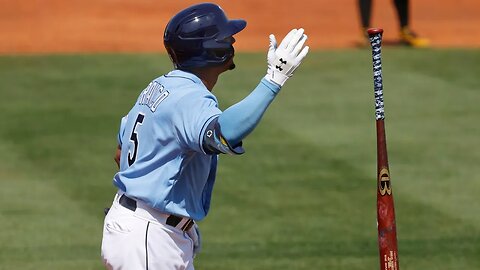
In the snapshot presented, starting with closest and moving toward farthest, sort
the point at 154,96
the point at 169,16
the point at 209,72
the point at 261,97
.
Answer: the point at 261,97 → the point at 154,96 → the point at 209,72 → the point at 169,16

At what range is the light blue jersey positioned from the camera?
5.35m

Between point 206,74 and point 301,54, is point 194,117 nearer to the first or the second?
point 206,74

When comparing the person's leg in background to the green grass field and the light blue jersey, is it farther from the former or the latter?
the light blue jersey

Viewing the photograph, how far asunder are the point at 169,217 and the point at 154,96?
570 millimetres

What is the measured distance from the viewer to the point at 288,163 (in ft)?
36.6

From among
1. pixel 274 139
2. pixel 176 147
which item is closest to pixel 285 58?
pixel 176 147

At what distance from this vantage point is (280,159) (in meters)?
11.3

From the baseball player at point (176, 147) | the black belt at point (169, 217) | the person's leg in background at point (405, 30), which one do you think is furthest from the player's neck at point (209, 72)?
the person's leg in background at point (405, 30)

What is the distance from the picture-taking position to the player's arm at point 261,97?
17.0ft

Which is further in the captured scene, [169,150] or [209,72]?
[209,72]

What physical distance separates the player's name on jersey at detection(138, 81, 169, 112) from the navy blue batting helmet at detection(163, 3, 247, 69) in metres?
0.18

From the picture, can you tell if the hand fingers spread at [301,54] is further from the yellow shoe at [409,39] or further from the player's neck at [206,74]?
the yellow shoe at [409,39]

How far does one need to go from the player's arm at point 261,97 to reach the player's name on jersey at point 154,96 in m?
0.39

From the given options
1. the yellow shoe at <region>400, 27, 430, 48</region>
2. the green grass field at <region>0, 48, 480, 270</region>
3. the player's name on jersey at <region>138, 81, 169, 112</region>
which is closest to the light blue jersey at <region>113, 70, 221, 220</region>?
the player's name on jersey at <region>138, 81, 169, 112</region>
